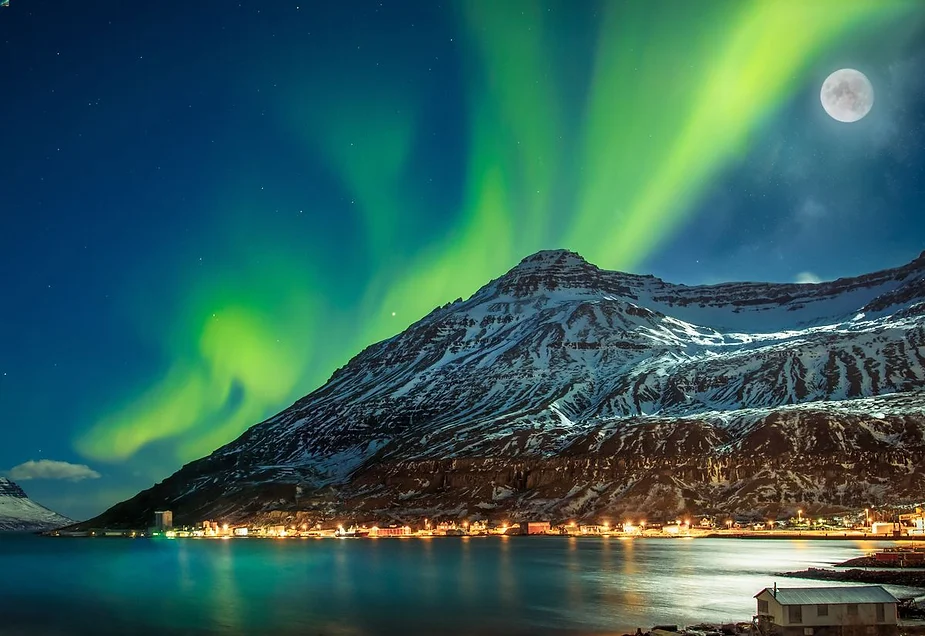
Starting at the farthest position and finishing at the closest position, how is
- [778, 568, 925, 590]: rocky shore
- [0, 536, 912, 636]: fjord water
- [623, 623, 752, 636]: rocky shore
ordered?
1. [778, 568, 925, 590]: rocky shore
2. [0, 536, 912, 636]: fjord water
3. [623, 623, 752, 636]: rocky shore

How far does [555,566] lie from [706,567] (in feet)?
80.8

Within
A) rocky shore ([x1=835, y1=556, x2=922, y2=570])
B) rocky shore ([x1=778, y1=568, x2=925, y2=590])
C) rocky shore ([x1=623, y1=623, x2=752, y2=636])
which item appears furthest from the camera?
rocky shore ([x1=835, y1=556, x2=922, y2=570])

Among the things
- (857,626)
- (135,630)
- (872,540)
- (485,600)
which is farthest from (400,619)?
(872,540)

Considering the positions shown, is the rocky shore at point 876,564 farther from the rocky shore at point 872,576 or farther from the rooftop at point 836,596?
the rooftop at point 836,596

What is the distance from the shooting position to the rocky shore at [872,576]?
319ft

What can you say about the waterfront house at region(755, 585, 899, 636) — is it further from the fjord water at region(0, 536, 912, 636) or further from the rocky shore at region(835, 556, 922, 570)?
the rocky shore at region(835, 556, 922, 570)

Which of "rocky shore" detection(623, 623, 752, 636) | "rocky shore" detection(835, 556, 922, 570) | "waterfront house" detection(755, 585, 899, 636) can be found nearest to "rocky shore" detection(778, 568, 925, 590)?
"rocky shore" detection(835, 556, 922, 570)

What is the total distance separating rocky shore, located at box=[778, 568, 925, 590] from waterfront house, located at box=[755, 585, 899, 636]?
37447mm

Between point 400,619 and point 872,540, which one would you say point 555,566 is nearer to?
point 400,619

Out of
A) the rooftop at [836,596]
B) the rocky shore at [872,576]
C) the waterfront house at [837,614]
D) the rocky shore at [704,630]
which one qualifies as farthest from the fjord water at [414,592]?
the waterfront house at [837,614]

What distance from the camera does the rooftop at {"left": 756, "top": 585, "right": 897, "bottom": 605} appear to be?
199ft

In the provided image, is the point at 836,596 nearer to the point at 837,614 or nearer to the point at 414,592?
the point at 837,614

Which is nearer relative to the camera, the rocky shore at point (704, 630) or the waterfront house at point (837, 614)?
the waterfront house at point (837, 614)

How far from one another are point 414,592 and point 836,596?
213 ft
